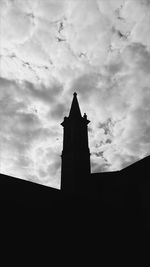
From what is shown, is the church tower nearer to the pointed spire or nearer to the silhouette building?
the pointed spire

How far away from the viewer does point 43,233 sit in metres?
15.5

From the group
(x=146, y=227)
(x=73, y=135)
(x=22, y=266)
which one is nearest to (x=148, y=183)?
(x=146, y=227)

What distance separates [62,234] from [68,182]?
8.83 metres

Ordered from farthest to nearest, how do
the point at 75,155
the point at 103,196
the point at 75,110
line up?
1. the point at 75,110
2. the point at 75,155
3. the point at 103,196

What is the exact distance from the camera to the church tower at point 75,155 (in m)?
24.5

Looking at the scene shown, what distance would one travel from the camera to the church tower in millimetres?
24453

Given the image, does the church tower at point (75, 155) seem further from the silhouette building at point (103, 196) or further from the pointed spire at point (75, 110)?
the silhouette building at point (103, 196)

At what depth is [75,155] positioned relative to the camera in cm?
2578

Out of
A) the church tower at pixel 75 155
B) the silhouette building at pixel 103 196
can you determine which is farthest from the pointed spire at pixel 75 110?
the silhouette building at pixel 103 196

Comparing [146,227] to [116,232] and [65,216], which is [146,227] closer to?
[116,232]

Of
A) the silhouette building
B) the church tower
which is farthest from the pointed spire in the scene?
the silhouette building

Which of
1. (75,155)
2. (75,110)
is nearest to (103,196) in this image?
(75,155)

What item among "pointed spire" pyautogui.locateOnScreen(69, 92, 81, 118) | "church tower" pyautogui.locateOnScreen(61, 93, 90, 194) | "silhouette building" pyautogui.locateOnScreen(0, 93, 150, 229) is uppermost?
"pointed spire" pyautogui.locateOnScreen(69, 92, 81, 118)

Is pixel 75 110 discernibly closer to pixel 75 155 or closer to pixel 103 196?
pixel 75 155
